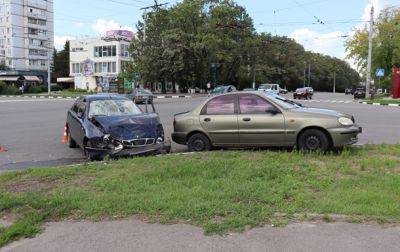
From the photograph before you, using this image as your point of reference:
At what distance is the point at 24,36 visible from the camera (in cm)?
12325

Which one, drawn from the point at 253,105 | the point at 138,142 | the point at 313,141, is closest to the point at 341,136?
the point at 313,141

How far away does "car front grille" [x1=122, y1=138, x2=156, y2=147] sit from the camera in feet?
34.8

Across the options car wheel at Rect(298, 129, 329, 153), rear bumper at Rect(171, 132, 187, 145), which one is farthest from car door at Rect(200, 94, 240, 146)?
car wheel at Rect(298, 129, 329, 153)

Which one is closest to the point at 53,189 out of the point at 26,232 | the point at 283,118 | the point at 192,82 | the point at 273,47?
the point at 26,232

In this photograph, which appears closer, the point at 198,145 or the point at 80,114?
the point at 198,145

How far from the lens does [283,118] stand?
1050 cm

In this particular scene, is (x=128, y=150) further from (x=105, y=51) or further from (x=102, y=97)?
(x=105, y=51)

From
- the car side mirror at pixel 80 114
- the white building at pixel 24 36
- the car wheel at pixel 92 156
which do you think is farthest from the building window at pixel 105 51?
the car wheel at pixel 92 156

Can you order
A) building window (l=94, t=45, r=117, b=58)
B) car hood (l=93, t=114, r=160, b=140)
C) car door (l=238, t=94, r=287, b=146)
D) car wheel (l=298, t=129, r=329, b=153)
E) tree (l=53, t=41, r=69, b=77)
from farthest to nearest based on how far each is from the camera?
tree (l=53, t=41, r=69, b=77), building window (l=94, t=45, r=117, b=58), car hood (l=93, t=114, r=160, b=140), car door (l=238, t=94, r=287, b=146), car wheel (l=298, t=129, r=329, b=153)

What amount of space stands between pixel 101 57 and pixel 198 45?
36.0 m

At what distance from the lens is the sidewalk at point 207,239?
5039mm

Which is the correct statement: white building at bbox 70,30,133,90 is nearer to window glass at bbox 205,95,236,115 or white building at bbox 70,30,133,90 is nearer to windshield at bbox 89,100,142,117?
windshield at bbox 89,100,142,117

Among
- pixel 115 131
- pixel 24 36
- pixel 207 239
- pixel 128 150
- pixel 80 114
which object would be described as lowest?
pixel 207 239

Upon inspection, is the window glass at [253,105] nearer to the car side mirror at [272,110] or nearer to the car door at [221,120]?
the car side mirror at [272,110]
